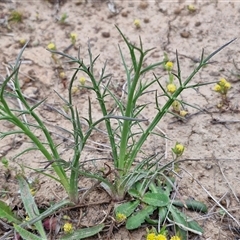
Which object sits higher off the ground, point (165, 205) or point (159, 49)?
point (159, 49)

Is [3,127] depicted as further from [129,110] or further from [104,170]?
[129,110]

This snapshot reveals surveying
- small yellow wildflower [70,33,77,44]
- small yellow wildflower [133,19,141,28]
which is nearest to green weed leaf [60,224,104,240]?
Answer: small yellow wildflower [70,33,77,44]

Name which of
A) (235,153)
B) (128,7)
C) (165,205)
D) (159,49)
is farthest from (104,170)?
(128,7)

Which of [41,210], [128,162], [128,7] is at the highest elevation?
[128,7]

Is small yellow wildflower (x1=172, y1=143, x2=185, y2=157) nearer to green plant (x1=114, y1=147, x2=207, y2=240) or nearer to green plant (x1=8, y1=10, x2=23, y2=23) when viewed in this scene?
green plant (x1=114, y1=147, x2=207, y2=240)

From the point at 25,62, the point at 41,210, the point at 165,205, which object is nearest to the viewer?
the point at 165,205

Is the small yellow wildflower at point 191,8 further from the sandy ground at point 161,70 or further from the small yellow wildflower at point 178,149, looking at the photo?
the small yellow wildflower at point 178,149

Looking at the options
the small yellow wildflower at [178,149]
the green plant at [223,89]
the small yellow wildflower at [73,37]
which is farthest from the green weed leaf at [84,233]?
the small yellow wildflower at [73,37]
